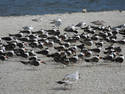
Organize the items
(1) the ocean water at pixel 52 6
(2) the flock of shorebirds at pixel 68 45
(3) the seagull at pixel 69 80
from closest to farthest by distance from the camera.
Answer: (3) the seagull at pixel 69 80
(2) the flock of shorebirds at pixel 68 45
(1) the ocean water at pixel 52 6

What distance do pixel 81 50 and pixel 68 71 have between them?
144 centimetres

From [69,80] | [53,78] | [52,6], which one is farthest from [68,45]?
[52,6]

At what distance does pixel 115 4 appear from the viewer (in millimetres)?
25844

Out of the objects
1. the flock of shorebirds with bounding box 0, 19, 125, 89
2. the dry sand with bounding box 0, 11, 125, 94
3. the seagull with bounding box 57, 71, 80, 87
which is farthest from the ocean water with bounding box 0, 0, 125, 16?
the seagull with bounding box 57, 71, 80, 87

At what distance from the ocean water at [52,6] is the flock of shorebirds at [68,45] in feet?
24.9

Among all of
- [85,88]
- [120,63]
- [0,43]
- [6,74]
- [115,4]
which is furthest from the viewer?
[115,4]

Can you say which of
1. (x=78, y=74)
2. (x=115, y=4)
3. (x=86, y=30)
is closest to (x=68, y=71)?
(x=78, y=74)

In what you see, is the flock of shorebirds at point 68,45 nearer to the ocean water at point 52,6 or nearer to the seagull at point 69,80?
the seagull at point 69,80

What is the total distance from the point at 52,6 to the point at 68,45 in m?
11.7

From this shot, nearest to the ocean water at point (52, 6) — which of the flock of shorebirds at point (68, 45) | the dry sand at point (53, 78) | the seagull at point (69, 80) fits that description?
the flock of shorebirds at point (68, 45)

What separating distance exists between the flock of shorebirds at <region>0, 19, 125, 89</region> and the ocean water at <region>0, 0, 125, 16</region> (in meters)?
7.60

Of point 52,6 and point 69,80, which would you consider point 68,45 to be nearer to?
point 69,80

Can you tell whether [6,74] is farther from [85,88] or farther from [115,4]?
[115,4]

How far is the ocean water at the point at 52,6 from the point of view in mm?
22422
